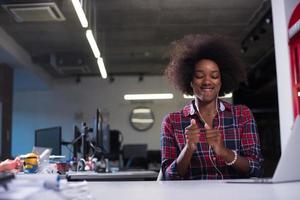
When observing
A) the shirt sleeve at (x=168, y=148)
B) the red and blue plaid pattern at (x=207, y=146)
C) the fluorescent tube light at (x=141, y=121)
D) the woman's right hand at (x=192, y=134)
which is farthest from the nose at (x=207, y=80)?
the fluorescent tube light at (x=141, y=121)

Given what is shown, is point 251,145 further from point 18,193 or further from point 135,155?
point 135,155

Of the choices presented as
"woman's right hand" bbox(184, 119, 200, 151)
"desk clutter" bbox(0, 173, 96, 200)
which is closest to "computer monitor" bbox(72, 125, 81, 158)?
"woman's right hand" bbox(184, 119, 200, 151)

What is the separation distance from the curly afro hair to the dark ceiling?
134 inches

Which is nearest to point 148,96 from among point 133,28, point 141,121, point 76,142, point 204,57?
point 141,121

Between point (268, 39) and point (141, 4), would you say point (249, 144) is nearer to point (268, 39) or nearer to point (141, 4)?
point (141, 4)

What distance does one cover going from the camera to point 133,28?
7176 millimetres

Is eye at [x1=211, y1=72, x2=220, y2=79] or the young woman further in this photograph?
eye at [x1=211, y1=72, x2=220, y2=79]

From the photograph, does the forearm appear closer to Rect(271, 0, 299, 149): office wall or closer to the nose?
the nose

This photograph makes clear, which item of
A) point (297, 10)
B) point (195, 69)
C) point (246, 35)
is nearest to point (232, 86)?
point (195, 69)

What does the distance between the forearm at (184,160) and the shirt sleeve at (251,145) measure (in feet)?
0.96

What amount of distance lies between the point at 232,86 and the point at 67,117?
30.0 ft

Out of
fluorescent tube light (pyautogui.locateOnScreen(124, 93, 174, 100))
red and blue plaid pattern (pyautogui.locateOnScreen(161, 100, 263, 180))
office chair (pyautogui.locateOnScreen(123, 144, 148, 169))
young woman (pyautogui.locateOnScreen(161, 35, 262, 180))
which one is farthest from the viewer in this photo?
fluorescent tube light (pyautogui.locateOnScreen(124, 93, 174, 100))

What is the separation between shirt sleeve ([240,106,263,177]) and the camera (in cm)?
176

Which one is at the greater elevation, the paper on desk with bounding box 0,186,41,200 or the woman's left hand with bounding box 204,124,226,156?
the woman's left hand with bounding box 204,124,226,156
